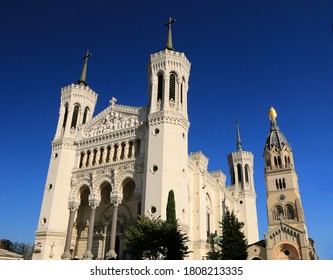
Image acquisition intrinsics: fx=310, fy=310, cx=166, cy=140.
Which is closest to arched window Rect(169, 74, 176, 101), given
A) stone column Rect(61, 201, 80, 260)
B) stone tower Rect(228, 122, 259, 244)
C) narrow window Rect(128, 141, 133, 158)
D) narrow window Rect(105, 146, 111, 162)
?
narrow window Rect(128, 141, 133, 158)

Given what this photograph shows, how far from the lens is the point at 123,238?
118ft

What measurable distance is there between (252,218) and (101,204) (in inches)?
1352

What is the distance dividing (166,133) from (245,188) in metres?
35.2

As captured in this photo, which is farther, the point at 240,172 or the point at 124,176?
the point at 240,172

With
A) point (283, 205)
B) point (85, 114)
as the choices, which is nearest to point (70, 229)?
point (85, 114)

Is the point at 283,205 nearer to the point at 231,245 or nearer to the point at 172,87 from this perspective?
the point at 231,245

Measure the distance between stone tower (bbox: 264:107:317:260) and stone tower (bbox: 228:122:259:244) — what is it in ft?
10.5

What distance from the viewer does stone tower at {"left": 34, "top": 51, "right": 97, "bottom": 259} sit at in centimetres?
3672

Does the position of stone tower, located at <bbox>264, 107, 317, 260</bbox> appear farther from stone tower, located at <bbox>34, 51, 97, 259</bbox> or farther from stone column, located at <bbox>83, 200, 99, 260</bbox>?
stone tower, located at <bbox>34, 51, 97, 259</bbox>

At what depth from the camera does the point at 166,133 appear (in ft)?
114

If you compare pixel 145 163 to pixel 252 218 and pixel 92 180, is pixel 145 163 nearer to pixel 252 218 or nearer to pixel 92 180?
pixel 92 180

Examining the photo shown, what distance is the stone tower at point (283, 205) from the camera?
153 ft
